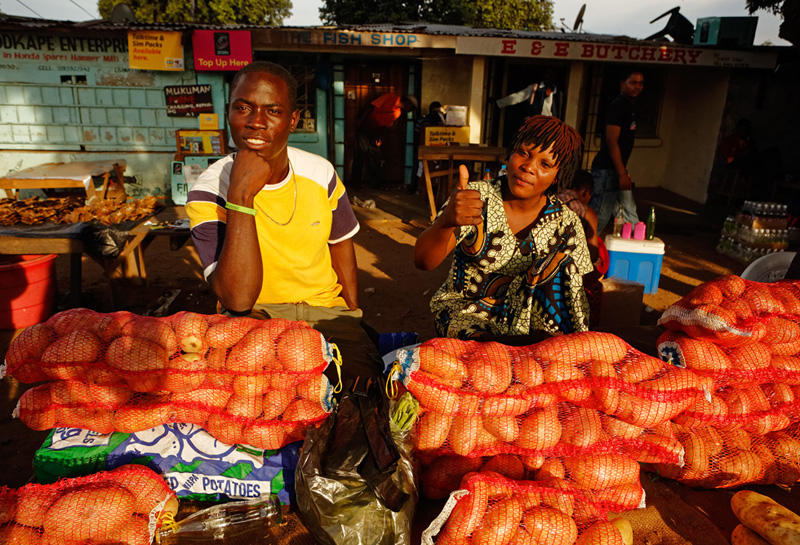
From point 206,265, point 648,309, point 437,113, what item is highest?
point 437,113

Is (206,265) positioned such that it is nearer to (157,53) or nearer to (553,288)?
(553,288)

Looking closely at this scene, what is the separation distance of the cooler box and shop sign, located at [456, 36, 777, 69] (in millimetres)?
5372

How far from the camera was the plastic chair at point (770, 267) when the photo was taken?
3701 mm

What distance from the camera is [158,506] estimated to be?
1.81m

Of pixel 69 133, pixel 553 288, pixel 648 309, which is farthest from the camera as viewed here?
pixel 69 133

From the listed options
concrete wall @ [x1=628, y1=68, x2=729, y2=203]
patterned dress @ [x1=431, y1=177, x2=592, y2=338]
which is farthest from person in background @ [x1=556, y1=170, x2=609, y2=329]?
concrete wall @ [x1=628, y1=68, x2=729, y2=203]

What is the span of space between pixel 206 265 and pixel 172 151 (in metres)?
8.32

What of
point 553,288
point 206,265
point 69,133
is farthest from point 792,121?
point 69,133

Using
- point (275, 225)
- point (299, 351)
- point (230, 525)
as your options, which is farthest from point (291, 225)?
point (230, 525)

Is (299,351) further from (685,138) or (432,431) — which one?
(685,138)

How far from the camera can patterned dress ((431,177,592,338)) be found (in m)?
2.55

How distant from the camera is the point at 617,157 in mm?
5289

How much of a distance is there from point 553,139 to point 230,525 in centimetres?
219

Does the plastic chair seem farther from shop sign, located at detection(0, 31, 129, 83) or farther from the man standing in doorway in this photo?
shop sign, located at detection(0, 31, 129, 83)
